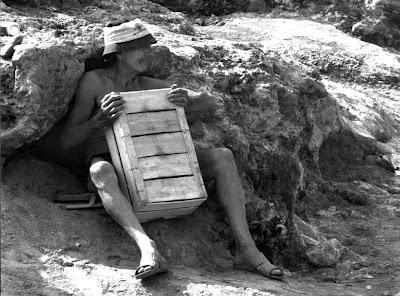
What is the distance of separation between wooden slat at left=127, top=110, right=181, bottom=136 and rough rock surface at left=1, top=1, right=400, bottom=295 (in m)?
0.52

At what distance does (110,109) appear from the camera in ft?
19.5

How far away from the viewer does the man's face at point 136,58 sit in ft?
20.6

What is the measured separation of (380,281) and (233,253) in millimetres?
990

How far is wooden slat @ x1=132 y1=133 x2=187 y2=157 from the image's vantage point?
5.95 meters

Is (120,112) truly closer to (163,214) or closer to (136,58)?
(136,58)

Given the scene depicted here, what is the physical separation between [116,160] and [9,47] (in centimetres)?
108

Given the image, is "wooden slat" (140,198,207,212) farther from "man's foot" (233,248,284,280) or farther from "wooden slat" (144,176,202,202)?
"man's foot" (233,248,284,280)

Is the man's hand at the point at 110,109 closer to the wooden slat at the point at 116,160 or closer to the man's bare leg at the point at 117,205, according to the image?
the wooden slat at the point at 116,160

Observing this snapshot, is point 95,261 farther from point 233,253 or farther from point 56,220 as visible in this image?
point 233,253

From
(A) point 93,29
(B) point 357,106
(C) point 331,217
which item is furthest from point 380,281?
(B) point 357,106

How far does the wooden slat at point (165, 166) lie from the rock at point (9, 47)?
1.17 metres

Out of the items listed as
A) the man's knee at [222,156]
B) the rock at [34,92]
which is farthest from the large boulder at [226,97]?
the man's knee at [222,156]

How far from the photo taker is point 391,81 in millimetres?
10852

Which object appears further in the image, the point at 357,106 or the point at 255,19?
the point at 255,19
